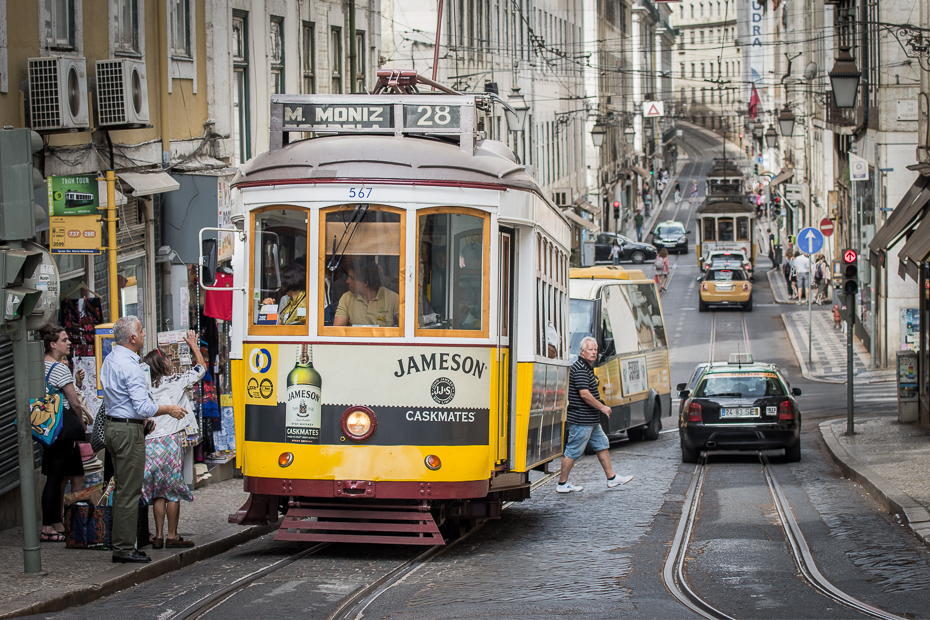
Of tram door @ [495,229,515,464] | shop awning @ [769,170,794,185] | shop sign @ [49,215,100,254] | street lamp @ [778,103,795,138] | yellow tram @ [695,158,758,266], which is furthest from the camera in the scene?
shop awning @ [769,170,794,185]

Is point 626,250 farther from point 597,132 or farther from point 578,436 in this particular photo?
point 578,436

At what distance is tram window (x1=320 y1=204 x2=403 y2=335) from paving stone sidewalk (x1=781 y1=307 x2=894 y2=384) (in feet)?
78.6

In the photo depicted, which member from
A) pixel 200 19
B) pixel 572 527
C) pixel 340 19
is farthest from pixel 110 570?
pixel 340 19

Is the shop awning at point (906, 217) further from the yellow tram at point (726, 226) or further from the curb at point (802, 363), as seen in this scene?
the yellow tram at point (726, 226)

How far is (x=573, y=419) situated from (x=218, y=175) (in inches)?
240

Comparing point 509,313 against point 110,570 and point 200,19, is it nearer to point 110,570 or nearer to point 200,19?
point 110,570

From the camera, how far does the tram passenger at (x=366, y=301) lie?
32.7 feet

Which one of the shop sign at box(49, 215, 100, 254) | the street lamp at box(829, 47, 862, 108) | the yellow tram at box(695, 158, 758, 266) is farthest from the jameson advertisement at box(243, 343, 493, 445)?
the yellow tram at box(695, 158, 758, 266)

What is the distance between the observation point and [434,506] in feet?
33.8

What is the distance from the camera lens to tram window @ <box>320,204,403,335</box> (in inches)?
392

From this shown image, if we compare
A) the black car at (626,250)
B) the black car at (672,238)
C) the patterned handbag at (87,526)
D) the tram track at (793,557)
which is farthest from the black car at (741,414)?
the black car at (672,238)

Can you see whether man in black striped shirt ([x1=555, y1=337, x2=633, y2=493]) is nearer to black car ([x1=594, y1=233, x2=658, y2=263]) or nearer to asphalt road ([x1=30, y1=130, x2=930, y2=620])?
asphalt road ([x1=30, y1=130, x2=930, y2=620])

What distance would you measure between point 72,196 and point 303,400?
4.34m

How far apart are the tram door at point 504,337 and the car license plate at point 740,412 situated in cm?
920
